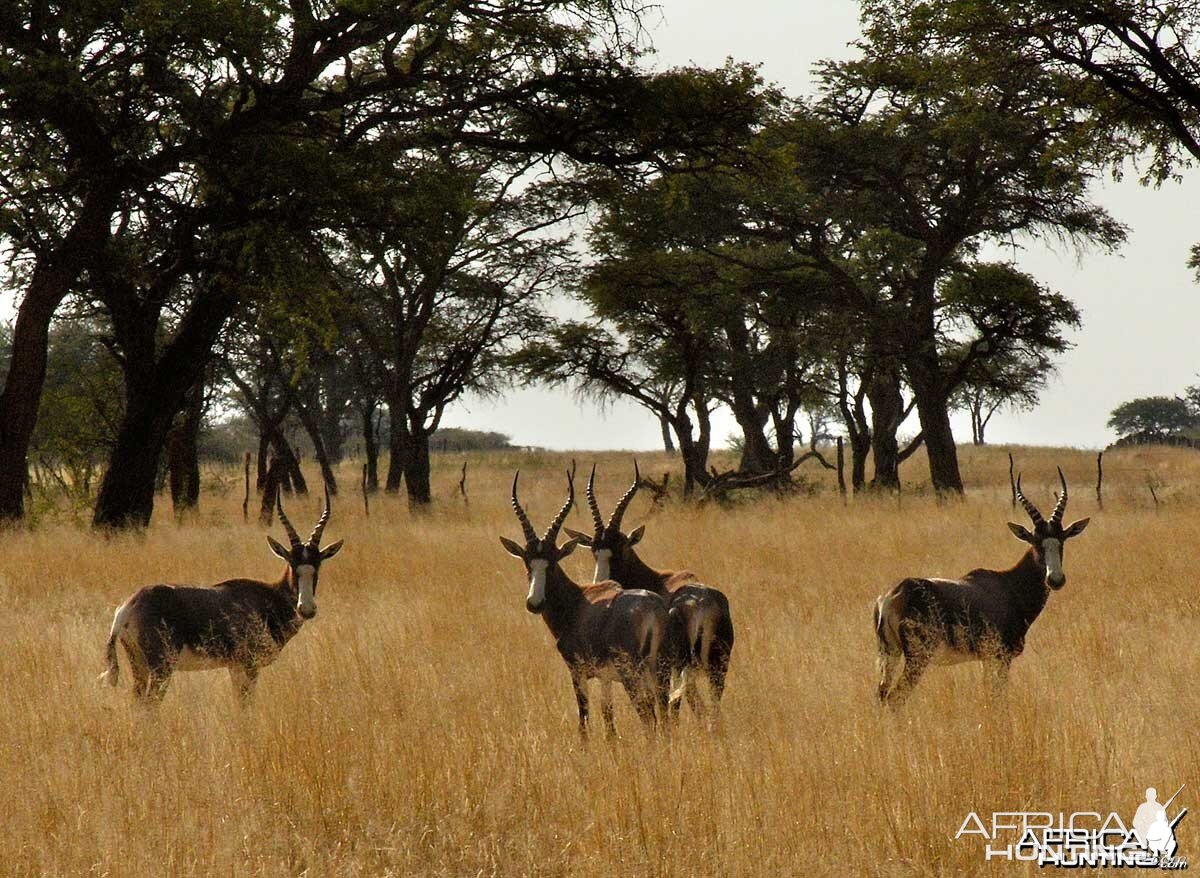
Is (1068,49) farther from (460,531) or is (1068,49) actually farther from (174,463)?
(174,463)

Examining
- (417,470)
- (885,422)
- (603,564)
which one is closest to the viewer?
(603,564)

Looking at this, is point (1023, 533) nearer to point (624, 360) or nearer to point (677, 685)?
point (677, 685)

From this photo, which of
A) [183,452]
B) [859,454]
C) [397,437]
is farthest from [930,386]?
[183,452]

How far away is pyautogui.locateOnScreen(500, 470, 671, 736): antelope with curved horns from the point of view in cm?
688

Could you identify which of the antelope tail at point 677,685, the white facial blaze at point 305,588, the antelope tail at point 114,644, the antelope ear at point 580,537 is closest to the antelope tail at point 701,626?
the antelope tail at point 677,685

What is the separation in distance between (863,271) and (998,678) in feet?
80.4

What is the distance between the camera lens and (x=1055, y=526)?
891 cm

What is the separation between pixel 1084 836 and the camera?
5504 mm

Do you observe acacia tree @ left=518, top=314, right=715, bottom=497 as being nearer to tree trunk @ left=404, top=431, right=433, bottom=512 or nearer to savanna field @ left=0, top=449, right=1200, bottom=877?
tree trunk @ left=404, top=431, right=433, bottom=512

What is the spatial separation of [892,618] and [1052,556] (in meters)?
1.60

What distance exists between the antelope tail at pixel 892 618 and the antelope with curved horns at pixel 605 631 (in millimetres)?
1598

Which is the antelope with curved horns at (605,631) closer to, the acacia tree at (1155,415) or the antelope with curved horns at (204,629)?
the antelope with curved horns at (204,629)

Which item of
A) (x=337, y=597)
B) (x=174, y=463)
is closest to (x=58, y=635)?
(x=337, y=597)

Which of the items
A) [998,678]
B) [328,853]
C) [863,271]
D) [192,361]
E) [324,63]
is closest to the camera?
[328,853]
